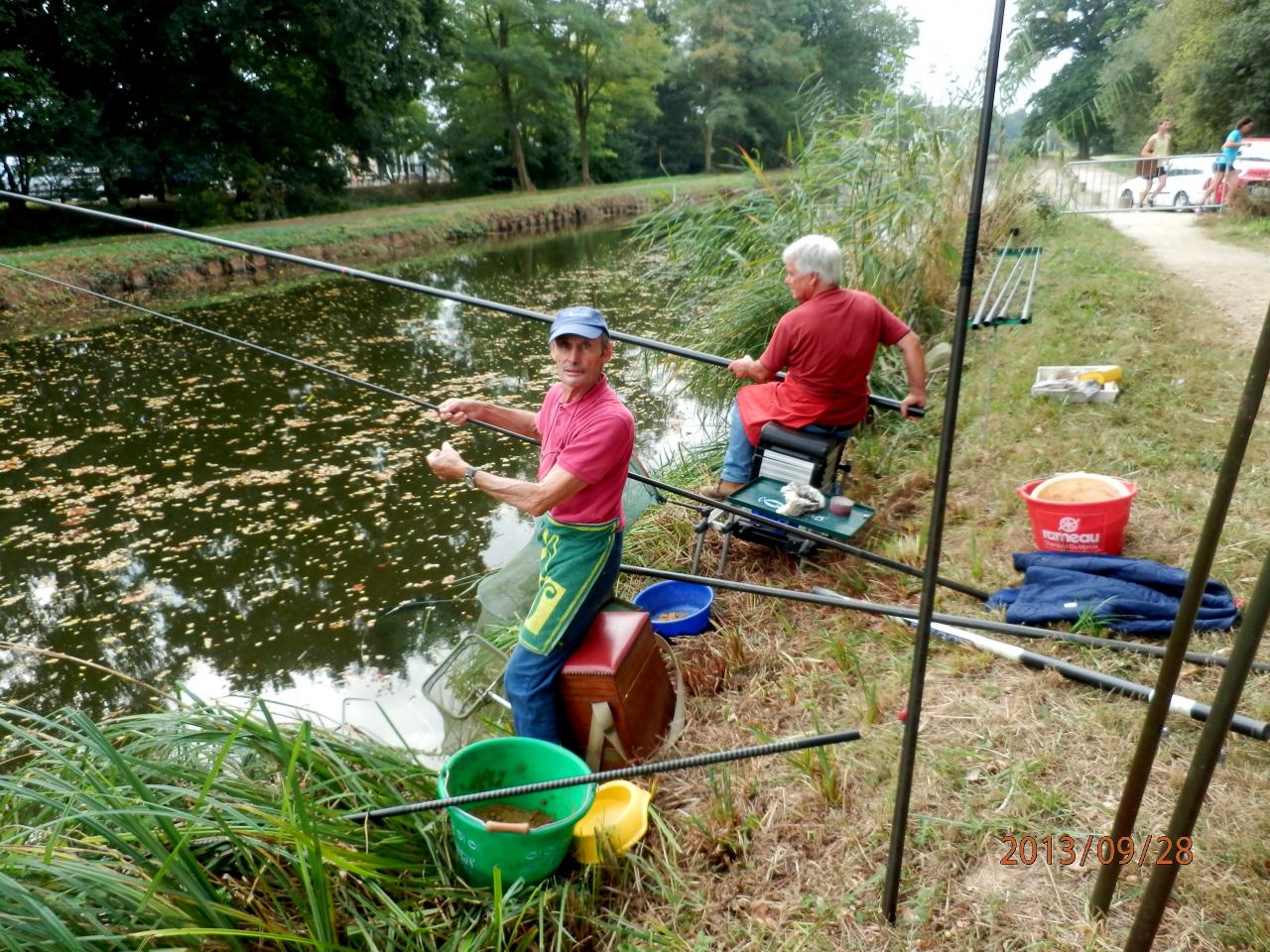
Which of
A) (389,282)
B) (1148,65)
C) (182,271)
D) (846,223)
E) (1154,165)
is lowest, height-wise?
(182,271)

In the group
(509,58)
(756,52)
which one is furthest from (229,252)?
(756,52)

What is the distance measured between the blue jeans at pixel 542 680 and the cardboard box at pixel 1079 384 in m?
3.14

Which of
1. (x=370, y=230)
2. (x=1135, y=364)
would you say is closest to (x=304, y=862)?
(x=1135, y=364)

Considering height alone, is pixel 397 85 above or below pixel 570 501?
above

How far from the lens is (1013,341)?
231 inches

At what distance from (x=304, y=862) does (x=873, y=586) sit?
2401 millimetres

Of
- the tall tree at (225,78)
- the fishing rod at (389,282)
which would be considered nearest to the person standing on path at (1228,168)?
the fishing rod at (389,282)

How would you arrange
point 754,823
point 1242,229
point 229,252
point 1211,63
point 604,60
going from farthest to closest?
point 604,60 < point 229,252 < point 1211,63 < point 1242,229 < point 754,823

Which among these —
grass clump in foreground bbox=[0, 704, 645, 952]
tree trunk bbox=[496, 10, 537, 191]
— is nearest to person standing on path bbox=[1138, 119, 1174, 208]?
grass clump in foreground bbox=[0, 704, 645, 952]

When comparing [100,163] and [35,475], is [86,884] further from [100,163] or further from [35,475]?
[100,163]

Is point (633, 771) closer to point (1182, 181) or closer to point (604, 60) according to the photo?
point (1182, 181)

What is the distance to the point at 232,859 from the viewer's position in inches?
68.6

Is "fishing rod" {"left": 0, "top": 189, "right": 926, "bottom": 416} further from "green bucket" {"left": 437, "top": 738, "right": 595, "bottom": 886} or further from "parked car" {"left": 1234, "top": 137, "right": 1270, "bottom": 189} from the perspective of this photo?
→ "parked car" {"left": 1234, "top": 137, "right": 1270, "bottom": 189}

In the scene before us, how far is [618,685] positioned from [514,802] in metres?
0.44
